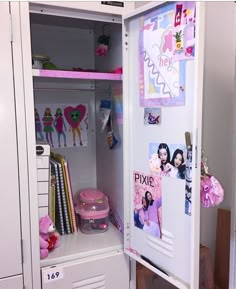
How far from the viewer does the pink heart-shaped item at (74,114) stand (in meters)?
1.65

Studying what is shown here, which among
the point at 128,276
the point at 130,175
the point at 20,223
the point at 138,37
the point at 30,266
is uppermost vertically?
the point at 138,37

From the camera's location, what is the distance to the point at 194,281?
0.93 meters

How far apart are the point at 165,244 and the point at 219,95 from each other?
1100 millimetres

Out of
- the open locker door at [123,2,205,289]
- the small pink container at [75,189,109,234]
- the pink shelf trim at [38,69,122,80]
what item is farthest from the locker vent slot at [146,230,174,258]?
the pink shelf trim at [38,69,122,80]

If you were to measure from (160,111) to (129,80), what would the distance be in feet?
0.77

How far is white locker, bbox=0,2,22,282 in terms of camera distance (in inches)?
40.3

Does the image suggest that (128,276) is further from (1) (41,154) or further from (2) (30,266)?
(1) (41,154)

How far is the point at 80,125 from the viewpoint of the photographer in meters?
1.69

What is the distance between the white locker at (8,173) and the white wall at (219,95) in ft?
3.89

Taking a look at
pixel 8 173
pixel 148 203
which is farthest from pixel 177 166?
pixel 8 173

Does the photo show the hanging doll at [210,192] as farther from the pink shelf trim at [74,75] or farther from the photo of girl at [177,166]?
the pink shelf trim at [74,75]

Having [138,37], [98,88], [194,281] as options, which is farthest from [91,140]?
[194,281]

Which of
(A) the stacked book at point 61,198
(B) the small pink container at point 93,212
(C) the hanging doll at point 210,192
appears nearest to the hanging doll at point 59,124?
(A) the stacked book at point 61,198

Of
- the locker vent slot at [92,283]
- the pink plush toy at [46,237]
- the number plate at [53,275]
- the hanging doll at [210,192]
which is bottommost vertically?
the locker vent slot at [92,283]
